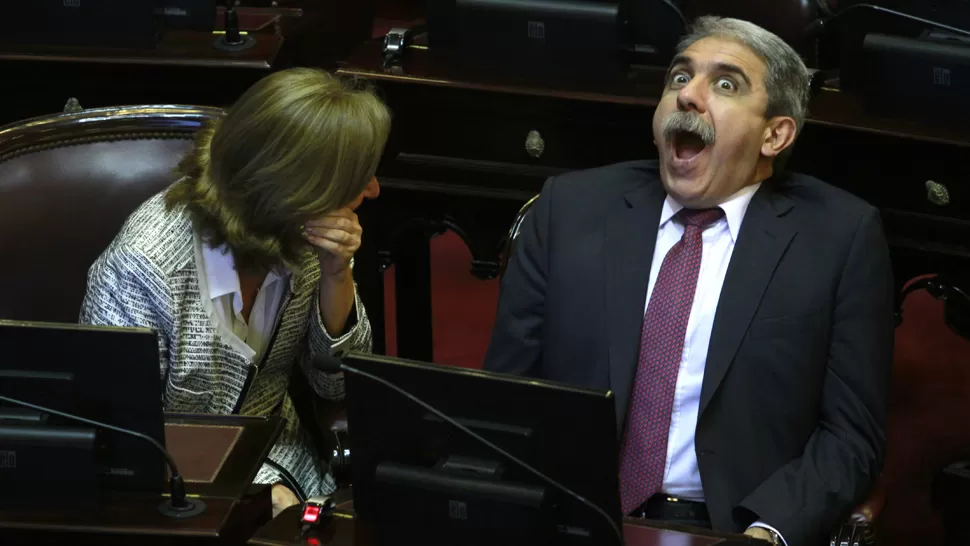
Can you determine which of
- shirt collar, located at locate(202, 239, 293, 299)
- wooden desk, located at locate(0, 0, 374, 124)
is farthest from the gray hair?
wooden desk, located at locate(0, 0, 374, 124)

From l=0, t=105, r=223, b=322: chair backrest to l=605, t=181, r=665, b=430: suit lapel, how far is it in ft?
2.71

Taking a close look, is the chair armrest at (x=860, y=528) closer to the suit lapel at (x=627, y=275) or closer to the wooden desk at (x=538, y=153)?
the suit lapel at (x=627, y=275)

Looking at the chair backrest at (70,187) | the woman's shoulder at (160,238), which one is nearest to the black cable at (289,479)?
the woman's shoulder at (160,238)

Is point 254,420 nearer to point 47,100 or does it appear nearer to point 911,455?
point 47,100

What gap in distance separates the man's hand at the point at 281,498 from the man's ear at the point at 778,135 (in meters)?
0.99

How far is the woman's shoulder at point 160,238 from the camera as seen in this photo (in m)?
2.30

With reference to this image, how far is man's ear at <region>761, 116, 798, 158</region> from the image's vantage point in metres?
2.38

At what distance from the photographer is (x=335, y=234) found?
2.36m

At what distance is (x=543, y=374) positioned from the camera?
2404mm

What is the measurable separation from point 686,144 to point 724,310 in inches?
12.1

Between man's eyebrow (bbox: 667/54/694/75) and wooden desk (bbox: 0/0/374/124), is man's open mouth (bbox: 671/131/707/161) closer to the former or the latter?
man's eyebrow (bbox: 667/54/694/75)

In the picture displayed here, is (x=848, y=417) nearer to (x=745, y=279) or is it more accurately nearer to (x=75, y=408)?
(x=745, y=279)

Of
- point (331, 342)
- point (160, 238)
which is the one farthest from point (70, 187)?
point (331, 342)

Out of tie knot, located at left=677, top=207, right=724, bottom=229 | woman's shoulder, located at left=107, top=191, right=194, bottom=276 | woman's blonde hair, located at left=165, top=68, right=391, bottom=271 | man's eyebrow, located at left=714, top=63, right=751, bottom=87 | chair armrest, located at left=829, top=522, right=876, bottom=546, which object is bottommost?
chair armrest, located at left=829, top=522, right=876, bottom=546
